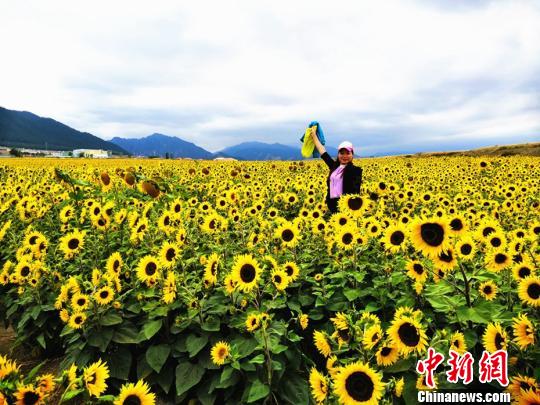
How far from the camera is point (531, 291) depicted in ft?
11.3

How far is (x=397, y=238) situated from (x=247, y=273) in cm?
184

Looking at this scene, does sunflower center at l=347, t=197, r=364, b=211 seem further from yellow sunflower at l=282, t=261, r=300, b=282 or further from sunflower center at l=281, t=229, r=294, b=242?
yellow sunflower at l=282, t=261, r=300, b=282

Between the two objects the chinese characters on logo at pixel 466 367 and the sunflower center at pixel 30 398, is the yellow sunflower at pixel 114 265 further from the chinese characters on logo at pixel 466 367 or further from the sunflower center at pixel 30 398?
A: the chinese characters on logo at pixel 466 367

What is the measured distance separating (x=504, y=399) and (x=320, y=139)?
7.47 meters

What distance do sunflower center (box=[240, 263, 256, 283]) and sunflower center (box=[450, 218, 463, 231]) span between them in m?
2.24

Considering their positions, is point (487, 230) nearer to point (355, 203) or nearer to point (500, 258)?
point (500, 258)

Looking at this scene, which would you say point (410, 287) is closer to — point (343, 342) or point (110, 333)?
point (343, 342)

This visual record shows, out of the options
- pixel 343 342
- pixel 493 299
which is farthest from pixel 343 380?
pixel 493 299

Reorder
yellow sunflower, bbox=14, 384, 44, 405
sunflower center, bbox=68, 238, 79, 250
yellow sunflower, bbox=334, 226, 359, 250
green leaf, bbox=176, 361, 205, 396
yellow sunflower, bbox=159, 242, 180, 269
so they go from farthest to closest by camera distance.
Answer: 1. sunflower center, bbox=68, 238, 79, 250
2. yellow sunflower, bbox=334, 226, 359, 250
3. yellow sunflower, bbox=159, 242, 180, 269
4. green leaf, bbox=176, 361, 205, 396
5. yellow sunflower, bbox=14, 384, 44, 405

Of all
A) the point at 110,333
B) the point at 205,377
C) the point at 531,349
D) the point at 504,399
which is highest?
the point at 531,349

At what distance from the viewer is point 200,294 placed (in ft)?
17.9

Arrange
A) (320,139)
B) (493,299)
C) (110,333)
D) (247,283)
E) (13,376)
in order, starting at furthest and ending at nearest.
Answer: (320,139)
(110,333)
(247,283)
(493,299)
(13,376)

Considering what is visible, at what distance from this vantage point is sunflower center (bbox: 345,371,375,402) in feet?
9.24

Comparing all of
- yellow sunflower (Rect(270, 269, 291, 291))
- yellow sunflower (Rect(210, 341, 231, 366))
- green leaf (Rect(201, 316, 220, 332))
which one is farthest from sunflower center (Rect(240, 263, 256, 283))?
yellow sunflower (Rect(210, 341, 231, 366))
